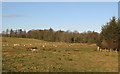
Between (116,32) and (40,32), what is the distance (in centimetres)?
9070

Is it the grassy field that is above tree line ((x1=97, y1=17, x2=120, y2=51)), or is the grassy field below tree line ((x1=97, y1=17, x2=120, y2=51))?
below

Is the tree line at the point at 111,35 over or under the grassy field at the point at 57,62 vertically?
over

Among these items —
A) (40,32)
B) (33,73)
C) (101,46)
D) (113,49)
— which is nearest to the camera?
(33,73)

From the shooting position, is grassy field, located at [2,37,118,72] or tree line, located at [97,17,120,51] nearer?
grassy field, located at [2,37,118,72]

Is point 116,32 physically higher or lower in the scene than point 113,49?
higher

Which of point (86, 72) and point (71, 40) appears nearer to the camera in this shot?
point (86, 72)

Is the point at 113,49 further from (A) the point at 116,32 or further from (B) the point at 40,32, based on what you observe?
(B) the point at 40,32

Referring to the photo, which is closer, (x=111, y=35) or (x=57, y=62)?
(x=57, y=62)

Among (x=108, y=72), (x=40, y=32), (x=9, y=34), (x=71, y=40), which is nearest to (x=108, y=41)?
(x=108, y=72)

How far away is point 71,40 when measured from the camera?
384ft

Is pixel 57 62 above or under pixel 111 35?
under

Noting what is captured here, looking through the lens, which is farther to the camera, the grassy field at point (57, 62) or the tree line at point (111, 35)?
the tree line at point (111, 35)

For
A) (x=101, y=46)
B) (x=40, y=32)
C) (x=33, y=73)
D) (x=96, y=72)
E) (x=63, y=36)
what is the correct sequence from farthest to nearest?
(x=40, y=32)
(x=63, y=36)
(x=101, y=46)
(x=96, y=72)
(x=33, y=73)

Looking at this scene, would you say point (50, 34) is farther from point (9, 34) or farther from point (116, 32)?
point (116, 32)
